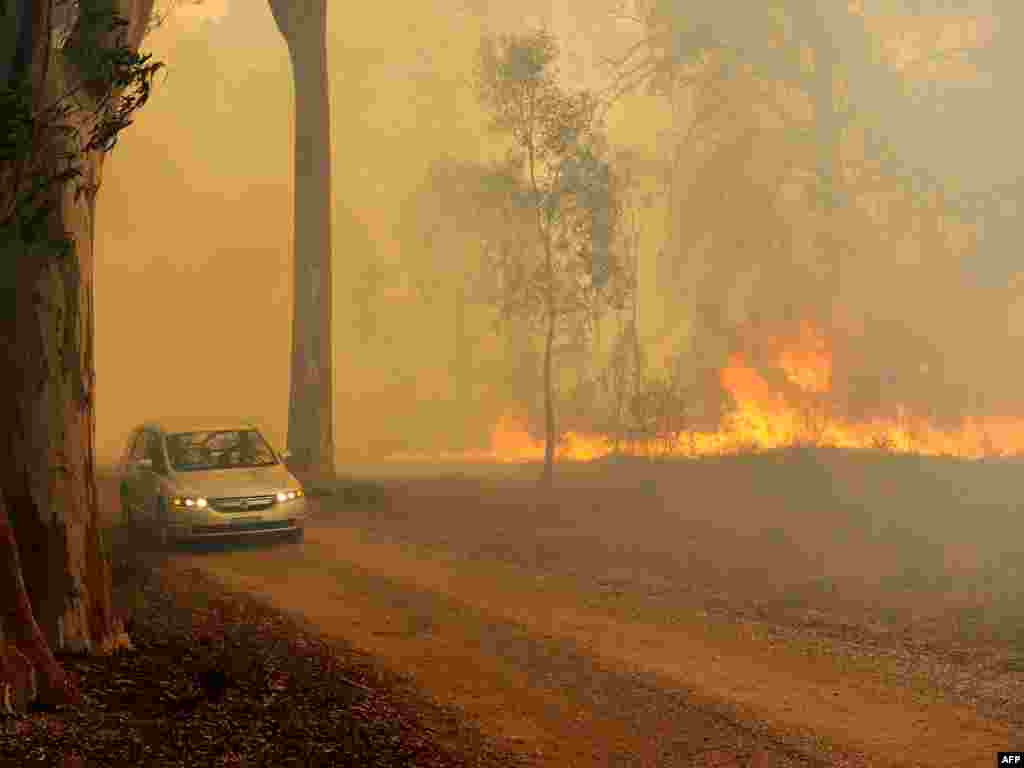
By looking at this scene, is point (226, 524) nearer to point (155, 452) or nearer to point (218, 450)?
point (218, 450)

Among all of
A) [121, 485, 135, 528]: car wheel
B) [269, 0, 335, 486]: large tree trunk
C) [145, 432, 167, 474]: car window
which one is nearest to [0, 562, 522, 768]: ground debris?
[145, 432, 167, 474]: car window

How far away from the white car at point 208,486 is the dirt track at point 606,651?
Answer: 1.48 feet

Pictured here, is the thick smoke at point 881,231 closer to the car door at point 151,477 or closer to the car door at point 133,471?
the car door at point 133,471

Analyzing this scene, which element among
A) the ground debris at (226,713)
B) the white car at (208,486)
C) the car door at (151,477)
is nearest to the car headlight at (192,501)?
the white car at (208,486)

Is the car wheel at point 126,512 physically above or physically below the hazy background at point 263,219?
below

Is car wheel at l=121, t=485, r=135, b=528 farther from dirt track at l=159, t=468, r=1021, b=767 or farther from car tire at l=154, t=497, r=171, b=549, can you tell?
dirt track at l=159, t=468, r=1021, b=767

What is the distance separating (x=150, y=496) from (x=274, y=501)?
1876 mm

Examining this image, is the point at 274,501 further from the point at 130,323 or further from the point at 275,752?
the point at 130,323

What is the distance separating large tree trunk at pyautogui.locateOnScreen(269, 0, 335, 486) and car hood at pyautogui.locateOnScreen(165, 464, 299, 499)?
23.4ft

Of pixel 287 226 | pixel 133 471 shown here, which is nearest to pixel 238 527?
pixel 133 471

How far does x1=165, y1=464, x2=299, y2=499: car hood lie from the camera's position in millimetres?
16359

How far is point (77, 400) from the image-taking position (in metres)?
8.80

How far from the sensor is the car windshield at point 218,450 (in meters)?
17.3

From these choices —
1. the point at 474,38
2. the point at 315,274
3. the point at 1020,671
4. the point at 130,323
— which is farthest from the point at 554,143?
the point at 130,323
